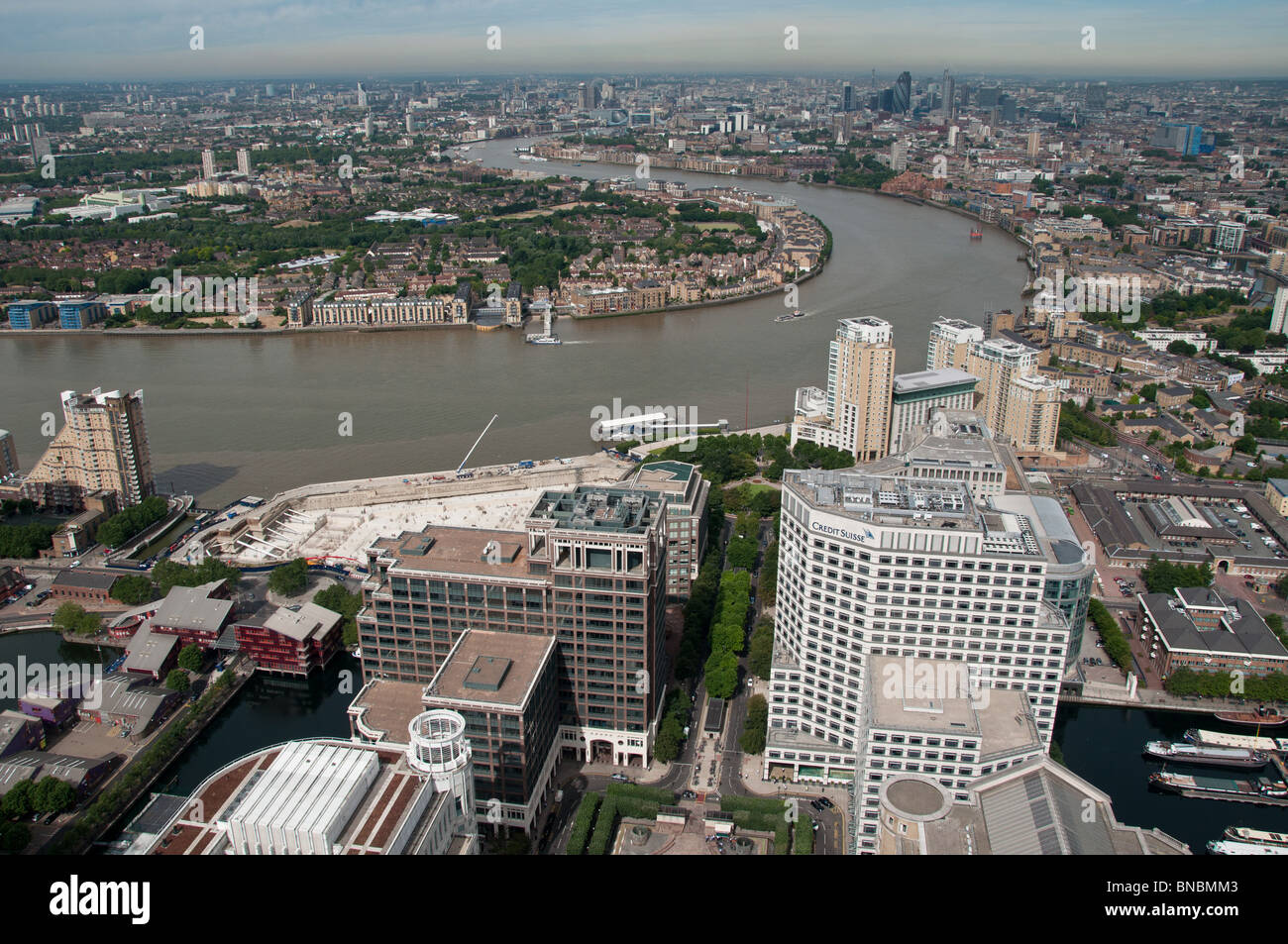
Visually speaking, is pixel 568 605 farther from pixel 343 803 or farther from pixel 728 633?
pixel 343 803

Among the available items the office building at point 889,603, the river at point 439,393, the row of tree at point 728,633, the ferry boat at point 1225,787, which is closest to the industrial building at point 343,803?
the office building at point 889,603

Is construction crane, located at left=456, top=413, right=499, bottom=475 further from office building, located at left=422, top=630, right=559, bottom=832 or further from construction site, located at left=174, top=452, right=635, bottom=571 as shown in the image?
office building, located at left=422, top=630, right=559, bottom=832

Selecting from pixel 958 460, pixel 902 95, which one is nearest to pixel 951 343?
pixel 958 460

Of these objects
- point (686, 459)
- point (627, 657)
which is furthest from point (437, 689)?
point (686, 459)

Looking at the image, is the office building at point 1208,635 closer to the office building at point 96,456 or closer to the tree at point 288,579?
the tree at point 288,579
